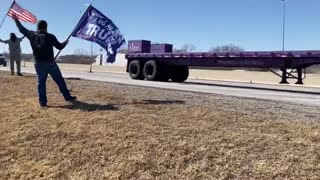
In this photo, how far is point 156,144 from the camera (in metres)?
6.29

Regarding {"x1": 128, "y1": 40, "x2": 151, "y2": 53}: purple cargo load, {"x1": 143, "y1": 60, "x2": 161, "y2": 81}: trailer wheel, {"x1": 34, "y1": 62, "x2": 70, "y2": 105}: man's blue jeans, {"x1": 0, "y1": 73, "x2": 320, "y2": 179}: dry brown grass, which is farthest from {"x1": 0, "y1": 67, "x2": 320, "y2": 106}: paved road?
{"x1": 34, "y1": 62, "x2": 70, "y2": 105}: man's blue jeans

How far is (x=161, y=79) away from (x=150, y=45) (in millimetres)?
3135

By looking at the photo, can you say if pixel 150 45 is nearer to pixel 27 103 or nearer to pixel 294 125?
pixel 27 103

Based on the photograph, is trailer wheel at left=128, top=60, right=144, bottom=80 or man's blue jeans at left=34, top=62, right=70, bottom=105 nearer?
man's blue jeans at left=34, top=62, right=70, bottom=105

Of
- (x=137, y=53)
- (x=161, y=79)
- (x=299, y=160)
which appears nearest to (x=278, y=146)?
(x=299, y=160)

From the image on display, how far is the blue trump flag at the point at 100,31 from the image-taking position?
11.6 metres

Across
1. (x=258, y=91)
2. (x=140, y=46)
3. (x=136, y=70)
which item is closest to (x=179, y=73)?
(x=136, y=70)

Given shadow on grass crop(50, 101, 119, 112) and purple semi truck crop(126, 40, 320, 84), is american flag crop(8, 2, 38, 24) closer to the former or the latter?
shadow on grass crop(50, 101, 119, 112)

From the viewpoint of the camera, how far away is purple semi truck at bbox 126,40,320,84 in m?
20.7

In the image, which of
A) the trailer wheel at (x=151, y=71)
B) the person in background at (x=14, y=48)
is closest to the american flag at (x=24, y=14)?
the person in background at (x=14, y=48)

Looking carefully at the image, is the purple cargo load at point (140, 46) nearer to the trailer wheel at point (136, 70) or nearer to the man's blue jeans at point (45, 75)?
the trailer wheel at point (136, 70)

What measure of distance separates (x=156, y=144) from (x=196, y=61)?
1937cm

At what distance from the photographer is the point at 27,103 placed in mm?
9961

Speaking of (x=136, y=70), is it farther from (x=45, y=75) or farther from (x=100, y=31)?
(x=45, y=75)
